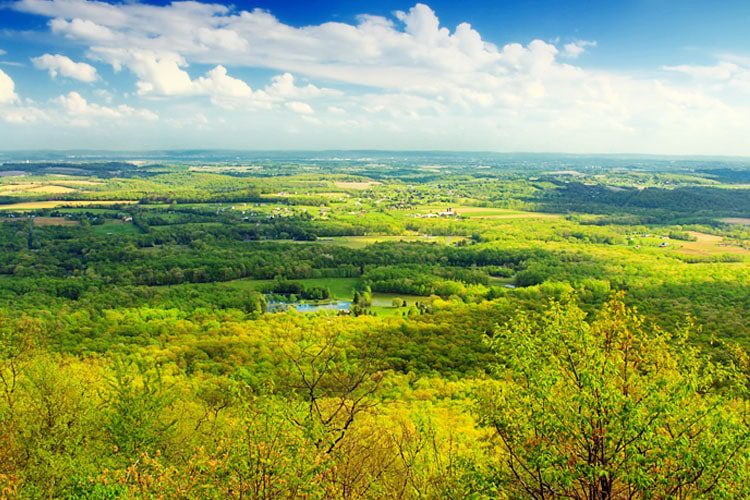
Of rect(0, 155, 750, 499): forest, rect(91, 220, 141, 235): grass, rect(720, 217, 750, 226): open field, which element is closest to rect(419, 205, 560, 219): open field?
rect(0, 155, 750, 499): forest

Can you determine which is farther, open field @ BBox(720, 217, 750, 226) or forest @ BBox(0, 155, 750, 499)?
open field @ BBox(720, 217, 750, 226)

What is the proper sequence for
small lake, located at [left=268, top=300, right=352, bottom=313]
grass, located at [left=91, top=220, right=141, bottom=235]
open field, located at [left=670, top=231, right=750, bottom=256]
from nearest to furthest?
small lake, located at [left=268, top=300, right=352, bottom=313] → open field, located at [left=670, top=231, right=750, bottom=256] → grass, located at [left=91, top=220, right=141, bottom=235]

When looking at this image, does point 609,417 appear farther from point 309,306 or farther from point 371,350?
point 309,306

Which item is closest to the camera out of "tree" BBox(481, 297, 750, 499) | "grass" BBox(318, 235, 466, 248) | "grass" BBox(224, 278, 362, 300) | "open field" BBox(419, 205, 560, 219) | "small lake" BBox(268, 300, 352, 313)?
"tree" BBox(481, 297, 750, 499)

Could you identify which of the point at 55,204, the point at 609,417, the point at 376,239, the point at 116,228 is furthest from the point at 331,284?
the point at 55,204

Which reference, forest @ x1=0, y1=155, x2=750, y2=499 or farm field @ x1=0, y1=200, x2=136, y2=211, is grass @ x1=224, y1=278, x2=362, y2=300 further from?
farm field @ x1=0, y1=200, x2=136, y2=211

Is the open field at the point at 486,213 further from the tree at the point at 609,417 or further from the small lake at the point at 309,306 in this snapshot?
the tree at the point at 609,417
